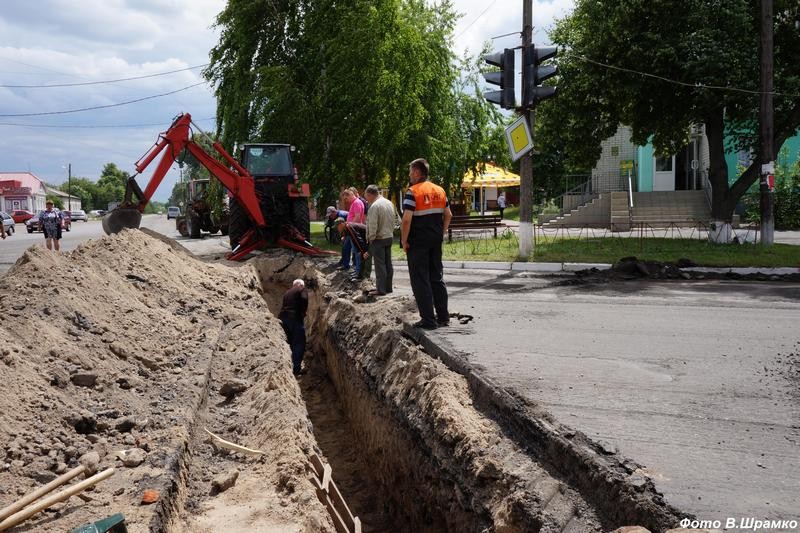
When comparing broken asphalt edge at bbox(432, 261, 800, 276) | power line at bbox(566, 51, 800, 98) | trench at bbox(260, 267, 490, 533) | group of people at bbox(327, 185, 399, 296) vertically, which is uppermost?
power line at bbox(566, 51, 800, 98)

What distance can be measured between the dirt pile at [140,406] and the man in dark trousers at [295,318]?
1.62 metres

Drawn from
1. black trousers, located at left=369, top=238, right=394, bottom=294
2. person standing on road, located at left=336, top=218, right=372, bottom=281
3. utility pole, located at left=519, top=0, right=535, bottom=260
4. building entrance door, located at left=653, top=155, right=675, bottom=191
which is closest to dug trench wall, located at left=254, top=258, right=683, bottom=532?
black trousers, located at left=369, top=238, right=394, bottom=294

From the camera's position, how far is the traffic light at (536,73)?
1251 cm

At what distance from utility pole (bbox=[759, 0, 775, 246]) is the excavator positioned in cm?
1058

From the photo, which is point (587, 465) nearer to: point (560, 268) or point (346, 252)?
point (346, 252)

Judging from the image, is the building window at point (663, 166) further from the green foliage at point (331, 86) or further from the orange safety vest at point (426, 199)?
the orange safety vest at point (426, 199)

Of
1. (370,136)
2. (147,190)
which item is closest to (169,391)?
(147,190)

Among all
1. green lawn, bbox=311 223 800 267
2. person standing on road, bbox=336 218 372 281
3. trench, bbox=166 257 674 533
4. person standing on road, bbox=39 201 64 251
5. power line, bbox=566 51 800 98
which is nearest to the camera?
trench, bbox=166 257 674 533

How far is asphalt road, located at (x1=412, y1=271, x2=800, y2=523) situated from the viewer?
3555 millimetres

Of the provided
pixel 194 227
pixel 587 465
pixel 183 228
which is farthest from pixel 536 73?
pixel 183 228

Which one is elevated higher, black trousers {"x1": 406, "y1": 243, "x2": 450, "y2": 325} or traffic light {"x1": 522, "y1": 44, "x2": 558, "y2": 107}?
traffic light {"x1": 522, "y1": 44, "x2": 558, "y2": 107}

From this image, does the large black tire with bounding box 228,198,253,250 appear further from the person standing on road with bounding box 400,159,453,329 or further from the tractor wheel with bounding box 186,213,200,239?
the tractor wheel with bounding box 186,213,200,239

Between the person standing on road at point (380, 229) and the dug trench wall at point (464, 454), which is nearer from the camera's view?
the dug trench wall at point (464, 454)

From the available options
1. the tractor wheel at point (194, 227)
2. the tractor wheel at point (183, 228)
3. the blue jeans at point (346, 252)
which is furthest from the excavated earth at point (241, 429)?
the tractor wheel at point (183, 228)
